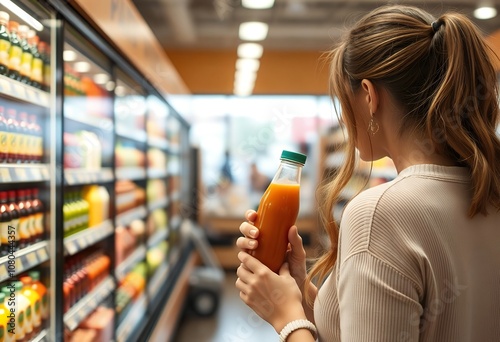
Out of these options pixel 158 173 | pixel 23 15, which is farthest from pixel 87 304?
pixel 158 173

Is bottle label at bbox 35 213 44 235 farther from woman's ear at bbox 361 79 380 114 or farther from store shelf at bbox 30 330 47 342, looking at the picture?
woman's ear at bbox 361 79 380 114

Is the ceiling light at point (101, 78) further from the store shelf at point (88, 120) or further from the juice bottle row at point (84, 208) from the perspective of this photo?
the juice bottle row at point (84, 208)

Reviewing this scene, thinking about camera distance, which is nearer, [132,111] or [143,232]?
[132,111]

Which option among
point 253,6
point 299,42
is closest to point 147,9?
point 253,6

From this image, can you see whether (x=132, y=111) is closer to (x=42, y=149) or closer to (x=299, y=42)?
(x=42, y=149)

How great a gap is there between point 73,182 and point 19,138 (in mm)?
490

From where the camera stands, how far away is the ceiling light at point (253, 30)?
258 inches

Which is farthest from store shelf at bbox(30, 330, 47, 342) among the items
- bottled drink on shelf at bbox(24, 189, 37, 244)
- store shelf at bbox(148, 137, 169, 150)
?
store shelf at bbox(148, 137, 169, 150)

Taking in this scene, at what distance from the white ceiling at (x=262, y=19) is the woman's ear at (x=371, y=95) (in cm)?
439

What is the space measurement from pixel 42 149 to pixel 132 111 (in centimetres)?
180

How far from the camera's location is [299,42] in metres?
7.76

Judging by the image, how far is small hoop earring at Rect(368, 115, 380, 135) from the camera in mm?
1061

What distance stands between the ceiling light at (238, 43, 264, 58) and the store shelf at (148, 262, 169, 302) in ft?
12.8

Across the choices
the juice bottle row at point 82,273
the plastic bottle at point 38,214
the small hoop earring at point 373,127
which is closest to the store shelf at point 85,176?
the plastic bottle at point 38,214
